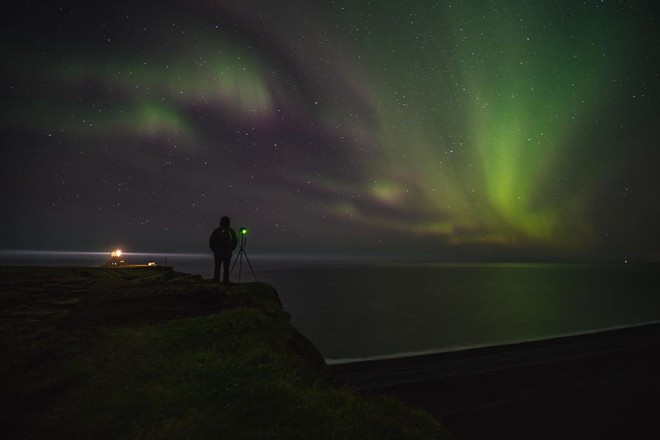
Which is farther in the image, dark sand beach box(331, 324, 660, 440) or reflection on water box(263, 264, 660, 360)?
reflection on water box(263, 264, 660, 360)

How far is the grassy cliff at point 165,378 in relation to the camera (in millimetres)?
6516

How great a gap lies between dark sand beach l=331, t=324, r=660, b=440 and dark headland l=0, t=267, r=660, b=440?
3.8 inches

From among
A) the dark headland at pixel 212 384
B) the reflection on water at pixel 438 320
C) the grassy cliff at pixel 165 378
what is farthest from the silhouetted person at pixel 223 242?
the reflection on water at pixel 438 320

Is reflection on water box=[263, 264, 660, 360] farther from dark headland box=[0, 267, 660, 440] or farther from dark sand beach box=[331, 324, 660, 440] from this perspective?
dark headland box=[0, 267, 660, 440]

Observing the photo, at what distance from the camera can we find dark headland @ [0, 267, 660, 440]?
668 centimetres

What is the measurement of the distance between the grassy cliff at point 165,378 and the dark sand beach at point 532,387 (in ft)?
23.0

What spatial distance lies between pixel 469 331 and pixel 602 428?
34.7 metres

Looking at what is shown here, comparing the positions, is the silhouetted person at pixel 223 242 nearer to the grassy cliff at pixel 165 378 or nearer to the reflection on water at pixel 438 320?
the grassy cliff at pixel 165 378

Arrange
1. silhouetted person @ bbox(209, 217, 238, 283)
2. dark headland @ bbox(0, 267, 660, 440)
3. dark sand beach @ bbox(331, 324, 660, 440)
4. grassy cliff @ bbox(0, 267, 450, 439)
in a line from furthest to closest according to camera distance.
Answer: silhouetted person @ bbox(209, 217, 238, 283)
dark sand beach @ bbox(331, 324, 660, 440)
dark headland @ bbox(0, 267, 660, 440)
grassy cliff @ bbox(0, 267, 450, 439)

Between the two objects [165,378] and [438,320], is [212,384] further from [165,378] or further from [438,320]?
[438,320]

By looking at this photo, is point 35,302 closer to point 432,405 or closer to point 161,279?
point 161,279

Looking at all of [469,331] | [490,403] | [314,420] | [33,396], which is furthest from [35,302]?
[469,331]

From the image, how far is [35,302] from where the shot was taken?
11.4 metres

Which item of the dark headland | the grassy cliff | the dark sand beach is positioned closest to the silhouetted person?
the dark headland
